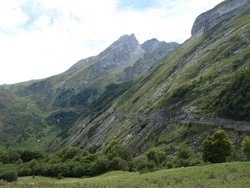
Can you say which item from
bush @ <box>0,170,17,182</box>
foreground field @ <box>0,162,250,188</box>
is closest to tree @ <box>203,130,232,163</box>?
foreground field @ <box>0,162,250,188</box>

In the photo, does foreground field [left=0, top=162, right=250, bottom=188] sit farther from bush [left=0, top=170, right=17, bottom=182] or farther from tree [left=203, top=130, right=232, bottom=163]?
tree [left=203, top=130, right=232, bottom=163]

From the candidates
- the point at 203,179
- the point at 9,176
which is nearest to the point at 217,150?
the point at 203,179

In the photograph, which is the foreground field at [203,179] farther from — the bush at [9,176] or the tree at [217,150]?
the tree at [217,150]

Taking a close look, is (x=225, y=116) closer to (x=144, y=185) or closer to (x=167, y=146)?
(x=167, y=146)

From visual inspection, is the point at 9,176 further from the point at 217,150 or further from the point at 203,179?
the point at 217,150

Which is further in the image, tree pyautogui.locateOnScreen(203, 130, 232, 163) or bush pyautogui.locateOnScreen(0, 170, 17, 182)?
tree pyautogui.locateOnScreen(203, 130, 232, 163)

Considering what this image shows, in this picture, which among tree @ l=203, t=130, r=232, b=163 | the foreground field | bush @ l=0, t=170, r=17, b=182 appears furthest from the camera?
tree @ l=203, t=130, r=232, b=163

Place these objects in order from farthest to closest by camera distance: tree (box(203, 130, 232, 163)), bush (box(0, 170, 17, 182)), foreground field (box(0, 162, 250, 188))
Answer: tree (box(203, 130, 232, 163)) → bush (box(0, 170, 17, 182)) → foreground field (box(0, 162, 250, 188))

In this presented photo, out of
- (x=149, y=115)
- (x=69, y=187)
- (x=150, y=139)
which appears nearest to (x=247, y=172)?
(x=69, y=187)

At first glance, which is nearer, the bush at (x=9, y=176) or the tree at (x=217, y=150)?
the bush at (x=9, y=176)

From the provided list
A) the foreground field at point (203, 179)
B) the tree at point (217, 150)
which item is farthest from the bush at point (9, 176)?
the tree at point (217, 150)

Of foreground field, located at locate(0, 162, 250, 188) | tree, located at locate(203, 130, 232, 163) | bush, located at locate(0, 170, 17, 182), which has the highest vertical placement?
bush, located at locate(0, 170, 17, 182)

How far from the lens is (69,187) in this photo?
44.8 m

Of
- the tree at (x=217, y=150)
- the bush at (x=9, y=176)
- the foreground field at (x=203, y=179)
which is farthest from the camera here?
the tree at (x=217, y=150)
